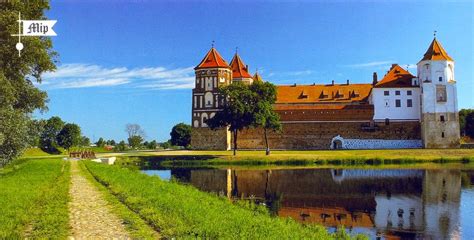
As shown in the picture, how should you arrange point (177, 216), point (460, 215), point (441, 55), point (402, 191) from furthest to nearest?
1. point (441, 55)
2. point (402, 191)
3. point (460, 215)
4. point (177, 216)

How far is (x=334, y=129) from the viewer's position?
6075 cm

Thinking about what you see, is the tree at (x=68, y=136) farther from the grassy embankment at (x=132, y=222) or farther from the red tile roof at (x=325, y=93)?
the grassy embankment at (x=132, y=222)

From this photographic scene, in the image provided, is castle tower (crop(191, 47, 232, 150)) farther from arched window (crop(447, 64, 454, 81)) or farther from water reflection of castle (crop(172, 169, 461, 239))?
water reflection of castle (crop(172, 169, 461, 239))

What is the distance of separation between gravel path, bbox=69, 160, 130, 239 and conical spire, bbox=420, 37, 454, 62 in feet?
173

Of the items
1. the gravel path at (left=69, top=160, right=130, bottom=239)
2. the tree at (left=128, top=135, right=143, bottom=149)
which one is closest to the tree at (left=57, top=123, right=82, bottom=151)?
the tree at (left=128, top=135, right=143, bottom=149)

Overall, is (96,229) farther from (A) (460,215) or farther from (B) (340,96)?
(B) (340,96)

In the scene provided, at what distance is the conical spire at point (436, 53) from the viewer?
57031 mm

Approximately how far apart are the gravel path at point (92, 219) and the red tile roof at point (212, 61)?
4743 cm

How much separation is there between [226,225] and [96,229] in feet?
9.71

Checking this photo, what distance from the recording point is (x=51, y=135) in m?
80.9

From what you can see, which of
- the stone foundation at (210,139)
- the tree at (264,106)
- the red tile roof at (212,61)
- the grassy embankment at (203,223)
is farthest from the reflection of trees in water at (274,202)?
the red tile roof at (212,61)

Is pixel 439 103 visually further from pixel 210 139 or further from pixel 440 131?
pixel 210 139

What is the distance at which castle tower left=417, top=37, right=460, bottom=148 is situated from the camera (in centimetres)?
5622

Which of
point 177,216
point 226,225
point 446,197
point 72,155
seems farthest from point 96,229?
point 72,155
